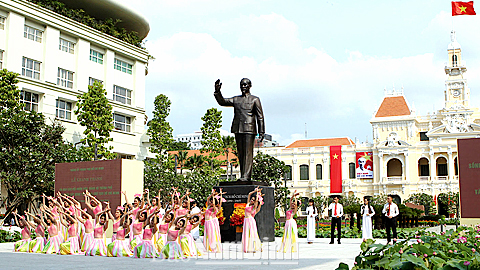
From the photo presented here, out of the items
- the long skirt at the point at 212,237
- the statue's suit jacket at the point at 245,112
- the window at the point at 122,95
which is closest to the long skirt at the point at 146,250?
the long skirt at the point at 212,237

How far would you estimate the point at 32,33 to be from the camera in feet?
106

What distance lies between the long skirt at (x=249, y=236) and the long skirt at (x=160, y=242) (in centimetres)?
169

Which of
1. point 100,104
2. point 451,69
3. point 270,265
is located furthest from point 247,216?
point 451,69

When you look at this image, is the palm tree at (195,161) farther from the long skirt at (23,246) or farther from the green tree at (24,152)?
the long skirt at (23,246)

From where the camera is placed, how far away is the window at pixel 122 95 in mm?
38656

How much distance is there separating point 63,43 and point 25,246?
84.9ft

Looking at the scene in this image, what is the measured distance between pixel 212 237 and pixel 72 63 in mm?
28377

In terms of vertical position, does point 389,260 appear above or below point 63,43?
below

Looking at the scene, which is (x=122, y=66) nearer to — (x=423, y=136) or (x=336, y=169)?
(x=336, y=169)

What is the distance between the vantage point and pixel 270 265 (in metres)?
8.07

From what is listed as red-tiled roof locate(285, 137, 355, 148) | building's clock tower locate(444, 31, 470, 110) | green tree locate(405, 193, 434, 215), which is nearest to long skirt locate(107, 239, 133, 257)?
green tree locate(405, 193, 434, 215)

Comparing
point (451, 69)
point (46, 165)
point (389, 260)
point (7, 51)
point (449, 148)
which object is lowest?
point (389, 260)

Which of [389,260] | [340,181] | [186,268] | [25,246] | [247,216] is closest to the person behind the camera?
[389,260]

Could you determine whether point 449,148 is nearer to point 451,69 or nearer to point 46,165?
point 451,69
